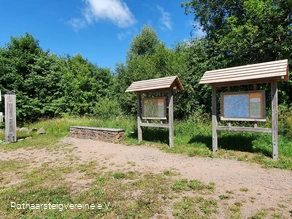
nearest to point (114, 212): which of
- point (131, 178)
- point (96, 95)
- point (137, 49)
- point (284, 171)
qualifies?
point (131, 178)

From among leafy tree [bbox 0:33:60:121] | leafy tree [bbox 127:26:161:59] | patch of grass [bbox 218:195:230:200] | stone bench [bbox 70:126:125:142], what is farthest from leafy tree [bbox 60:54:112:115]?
patch of grass [bbox 218:195:230:200]

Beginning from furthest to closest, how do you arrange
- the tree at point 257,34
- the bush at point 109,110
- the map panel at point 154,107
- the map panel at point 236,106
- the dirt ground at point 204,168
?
the bush at point 109,110, the tree at point 257,34, the map panel at point 154,107, the map panel at point 236,106, the dirt ground at point 204,168

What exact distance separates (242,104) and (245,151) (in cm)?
141

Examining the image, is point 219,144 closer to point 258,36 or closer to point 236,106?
point 236,106

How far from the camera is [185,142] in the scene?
673 centimetres

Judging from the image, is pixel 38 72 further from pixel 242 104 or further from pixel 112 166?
pixel 242 104

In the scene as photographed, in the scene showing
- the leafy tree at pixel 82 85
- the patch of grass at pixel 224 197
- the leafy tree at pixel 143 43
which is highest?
the leafy tree at pixel 143 43

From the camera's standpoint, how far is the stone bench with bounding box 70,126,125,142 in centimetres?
773

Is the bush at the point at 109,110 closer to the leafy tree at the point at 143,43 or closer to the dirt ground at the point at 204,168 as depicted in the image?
the dirt ground at the point at 204,168

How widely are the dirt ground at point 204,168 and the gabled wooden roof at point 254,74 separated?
2.11m

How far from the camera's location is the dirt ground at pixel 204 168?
2900 millimetres

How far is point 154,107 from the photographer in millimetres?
7039

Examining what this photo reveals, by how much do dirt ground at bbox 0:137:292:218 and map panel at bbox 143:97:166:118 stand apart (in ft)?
4.23

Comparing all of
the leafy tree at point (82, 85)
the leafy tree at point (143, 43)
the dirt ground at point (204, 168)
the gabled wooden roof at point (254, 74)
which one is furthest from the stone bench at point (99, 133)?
the leafy tree at point (143, 43)
